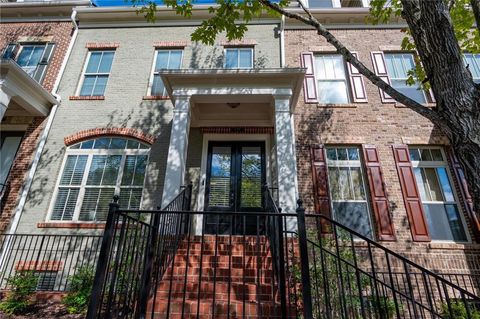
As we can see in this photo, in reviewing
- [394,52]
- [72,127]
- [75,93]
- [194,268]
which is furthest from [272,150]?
[75,93]

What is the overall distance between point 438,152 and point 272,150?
4.33 metres

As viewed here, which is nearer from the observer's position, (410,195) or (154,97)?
(410,195)

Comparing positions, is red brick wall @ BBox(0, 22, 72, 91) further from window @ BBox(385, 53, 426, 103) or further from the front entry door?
window @ BBox(385, 53, 426, 103)

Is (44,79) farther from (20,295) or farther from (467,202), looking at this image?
(467,202)

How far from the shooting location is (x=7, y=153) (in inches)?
286

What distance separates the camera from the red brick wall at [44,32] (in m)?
8.46

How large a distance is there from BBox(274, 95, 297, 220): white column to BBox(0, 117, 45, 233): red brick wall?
6.60 meters

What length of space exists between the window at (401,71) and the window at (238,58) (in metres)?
4.20

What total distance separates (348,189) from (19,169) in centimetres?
863

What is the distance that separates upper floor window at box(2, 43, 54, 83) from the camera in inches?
324

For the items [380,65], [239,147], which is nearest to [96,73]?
[239,147]

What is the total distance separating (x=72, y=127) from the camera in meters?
7.41

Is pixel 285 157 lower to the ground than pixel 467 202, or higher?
higher

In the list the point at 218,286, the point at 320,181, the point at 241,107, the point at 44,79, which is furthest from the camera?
the point at 44,79
